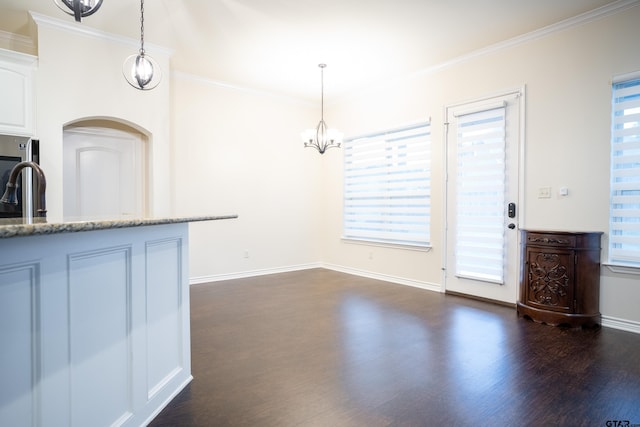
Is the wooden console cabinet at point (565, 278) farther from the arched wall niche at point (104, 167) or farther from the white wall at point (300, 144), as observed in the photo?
the arched wall niche at point (104, 167)

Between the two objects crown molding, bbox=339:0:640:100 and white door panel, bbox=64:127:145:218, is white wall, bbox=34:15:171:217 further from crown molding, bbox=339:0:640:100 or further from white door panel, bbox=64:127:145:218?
crown molding, bbox=339:0:640:100

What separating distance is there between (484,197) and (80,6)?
4.28 metres

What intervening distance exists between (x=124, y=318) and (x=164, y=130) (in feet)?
11.2

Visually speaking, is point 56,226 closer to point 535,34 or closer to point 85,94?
point 85,94

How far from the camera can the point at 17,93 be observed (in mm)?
3400

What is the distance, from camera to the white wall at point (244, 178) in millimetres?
5145

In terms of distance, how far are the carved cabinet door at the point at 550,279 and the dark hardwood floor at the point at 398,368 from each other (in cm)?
25

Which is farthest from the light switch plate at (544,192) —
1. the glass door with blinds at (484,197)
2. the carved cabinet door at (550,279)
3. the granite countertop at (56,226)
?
the granite countertop at (56,226)

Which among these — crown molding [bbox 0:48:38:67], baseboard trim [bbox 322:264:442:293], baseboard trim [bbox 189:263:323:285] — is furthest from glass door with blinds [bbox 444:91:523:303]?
crown molding [bbox 0:48:38:67]

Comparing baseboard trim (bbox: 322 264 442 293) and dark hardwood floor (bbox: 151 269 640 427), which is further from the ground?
baseboard trim (bbox: 322 264 442 293)

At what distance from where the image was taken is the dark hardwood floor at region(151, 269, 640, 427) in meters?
1.93

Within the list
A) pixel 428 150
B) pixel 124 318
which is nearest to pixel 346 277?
pixel 428 150

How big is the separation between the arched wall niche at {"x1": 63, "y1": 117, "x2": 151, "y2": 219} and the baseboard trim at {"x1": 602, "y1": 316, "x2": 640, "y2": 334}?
5.38 m

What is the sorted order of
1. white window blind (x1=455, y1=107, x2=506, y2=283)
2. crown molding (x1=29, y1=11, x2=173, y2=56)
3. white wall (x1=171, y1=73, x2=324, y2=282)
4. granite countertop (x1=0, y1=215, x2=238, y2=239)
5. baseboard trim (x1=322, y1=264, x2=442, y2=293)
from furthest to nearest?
white wall (x1=171, y1=73, x2=324, y2=282) → baseboard trim (x1=322, y1=264, x2=442, y2=293) → white window blind (x1=455, y1=107, x2=506, y2=283) → crown molding (x1=29, y1=11, x2=173, y2=56) → granite countertop (x1=0, y1=215, x2=238, y2=239)
